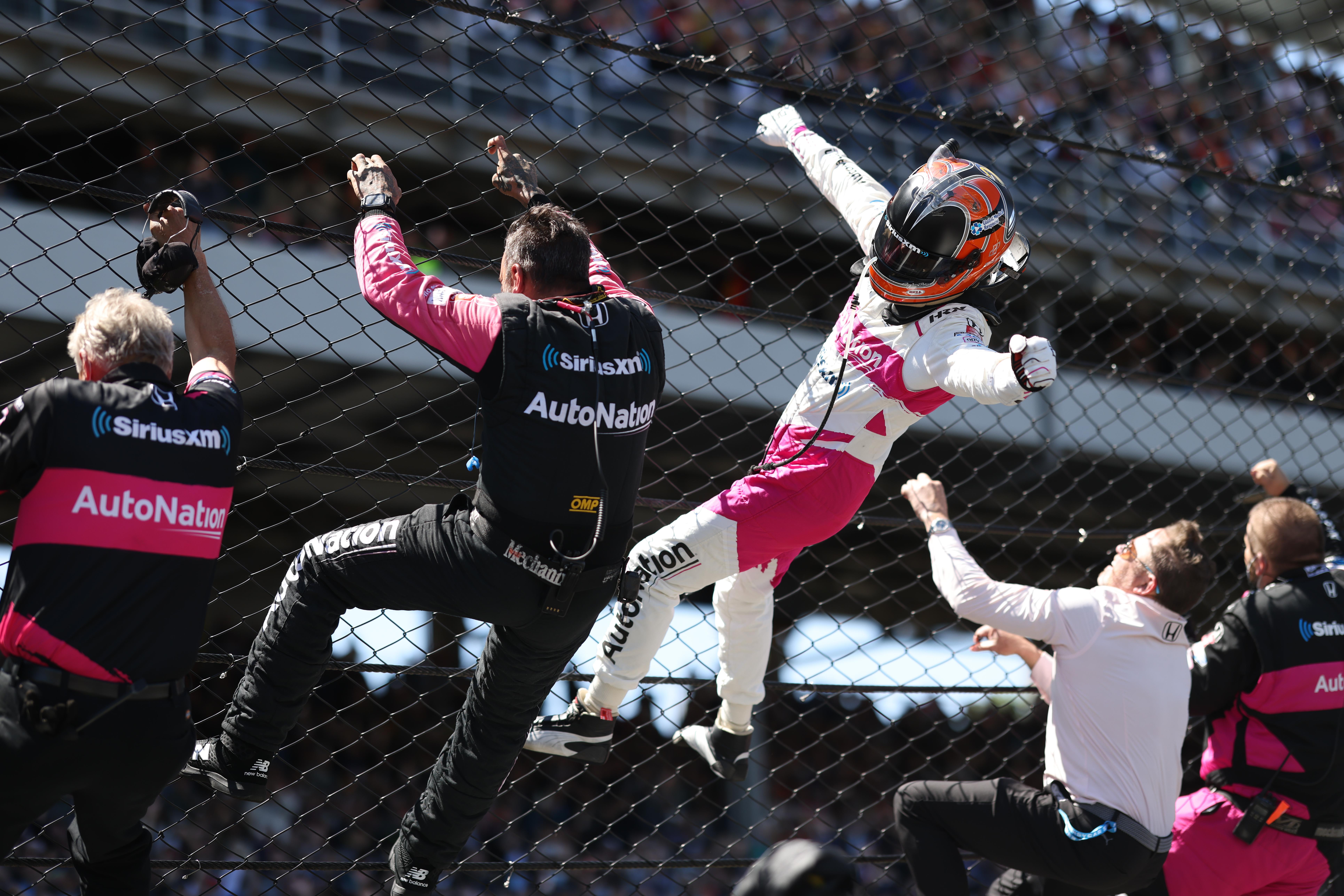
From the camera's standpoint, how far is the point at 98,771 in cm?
211

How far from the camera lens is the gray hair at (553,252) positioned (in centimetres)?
256

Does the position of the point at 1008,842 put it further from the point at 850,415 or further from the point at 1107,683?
the point at 850,415

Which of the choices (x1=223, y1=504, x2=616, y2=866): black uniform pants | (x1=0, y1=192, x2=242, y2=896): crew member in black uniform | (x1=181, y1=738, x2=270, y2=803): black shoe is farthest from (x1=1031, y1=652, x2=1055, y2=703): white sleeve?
(x1=0, y1=192, x2=242, y2=896): crew member in black uniform

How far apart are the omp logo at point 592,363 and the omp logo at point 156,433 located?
26.2 inches

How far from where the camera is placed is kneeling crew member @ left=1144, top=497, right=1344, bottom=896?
11.0 ft

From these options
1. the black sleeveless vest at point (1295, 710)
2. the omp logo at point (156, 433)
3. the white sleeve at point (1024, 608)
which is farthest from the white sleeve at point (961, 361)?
the omp logo at point (156, 433)

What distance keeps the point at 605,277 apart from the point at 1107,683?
1720 mm

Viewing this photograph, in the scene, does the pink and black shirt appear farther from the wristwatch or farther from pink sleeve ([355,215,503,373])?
the wristwatch

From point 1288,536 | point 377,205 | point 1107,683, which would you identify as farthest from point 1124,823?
point 377,205

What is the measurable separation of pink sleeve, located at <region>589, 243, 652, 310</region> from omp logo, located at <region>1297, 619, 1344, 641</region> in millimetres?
2228

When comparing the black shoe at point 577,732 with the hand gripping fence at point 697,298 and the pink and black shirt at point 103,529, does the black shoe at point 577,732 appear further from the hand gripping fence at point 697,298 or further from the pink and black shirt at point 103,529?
the pink and black shirt at point 103,529

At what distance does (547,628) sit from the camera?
253 cm

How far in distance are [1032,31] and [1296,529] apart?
6834mm

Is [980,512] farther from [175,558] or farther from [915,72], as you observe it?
[175,558]
